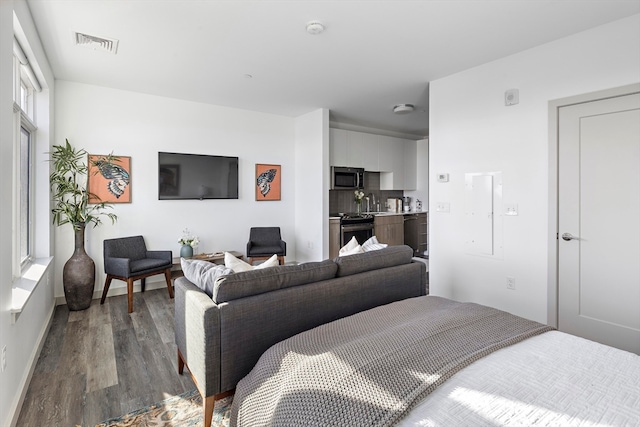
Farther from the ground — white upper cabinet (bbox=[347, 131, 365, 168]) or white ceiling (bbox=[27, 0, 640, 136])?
white ceiling (bbox=[27, 0, 640, 136])

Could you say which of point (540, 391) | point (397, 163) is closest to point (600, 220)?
point (540, 391)

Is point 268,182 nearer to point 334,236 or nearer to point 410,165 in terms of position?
point 334,236

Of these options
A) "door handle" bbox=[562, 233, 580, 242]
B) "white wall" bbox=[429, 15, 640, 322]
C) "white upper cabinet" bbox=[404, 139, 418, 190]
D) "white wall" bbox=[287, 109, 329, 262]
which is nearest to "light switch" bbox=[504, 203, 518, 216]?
"white wall" bbox=[429, 15, 640, 322]

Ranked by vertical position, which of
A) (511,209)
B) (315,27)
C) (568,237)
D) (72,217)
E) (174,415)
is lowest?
(174,415)

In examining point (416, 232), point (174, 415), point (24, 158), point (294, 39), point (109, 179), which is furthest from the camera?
point (416, 232)

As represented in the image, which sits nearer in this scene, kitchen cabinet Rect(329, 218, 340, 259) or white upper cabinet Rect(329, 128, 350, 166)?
kitchen cabinet Rect(329, 218, 340, 259)

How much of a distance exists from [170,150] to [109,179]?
32.9 inches

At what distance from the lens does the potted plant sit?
3.57 meters

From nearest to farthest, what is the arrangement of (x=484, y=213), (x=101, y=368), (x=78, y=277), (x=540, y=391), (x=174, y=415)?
1. (x=540, y=391)
2. (x=174, y=415)
3. (x=101, y=368)
4. (x=484, y=213)
5. (x=78, y=277)

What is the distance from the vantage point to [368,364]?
4.09 ft

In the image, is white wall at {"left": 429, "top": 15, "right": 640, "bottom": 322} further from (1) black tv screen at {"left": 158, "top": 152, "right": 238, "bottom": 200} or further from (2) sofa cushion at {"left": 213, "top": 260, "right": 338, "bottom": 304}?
(1) black tv screen at {"left": 158, "top": 152, "right": 238, "bottom": 200}

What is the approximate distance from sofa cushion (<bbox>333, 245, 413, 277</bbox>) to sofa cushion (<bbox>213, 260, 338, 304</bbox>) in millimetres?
93

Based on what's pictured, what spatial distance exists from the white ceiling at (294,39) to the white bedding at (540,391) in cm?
227

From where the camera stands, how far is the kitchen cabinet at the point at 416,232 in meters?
6.66
